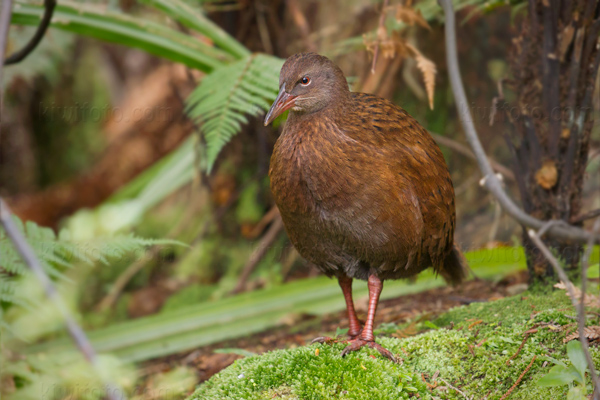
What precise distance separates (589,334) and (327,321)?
82.1 inches

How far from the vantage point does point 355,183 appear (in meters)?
2.56

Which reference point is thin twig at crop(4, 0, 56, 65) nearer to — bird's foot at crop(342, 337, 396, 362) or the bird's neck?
the bird's neck

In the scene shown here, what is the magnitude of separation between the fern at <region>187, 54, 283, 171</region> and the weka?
0.59m

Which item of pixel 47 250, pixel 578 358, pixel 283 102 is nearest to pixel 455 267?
pixel 578 358

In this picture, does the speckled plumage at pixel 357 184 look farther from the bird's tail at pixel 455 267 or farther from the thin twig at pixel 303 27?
the thin twig at pixel 303 27

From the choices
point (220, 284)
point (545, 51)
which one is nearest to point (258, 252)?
point (220, 284)

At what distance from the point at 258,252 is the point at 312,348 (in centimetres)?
225

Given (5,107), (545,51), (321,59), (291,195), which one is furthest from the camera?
(5,107)

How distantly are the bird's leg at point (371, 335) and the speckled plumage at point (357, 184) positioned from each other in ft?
0.19

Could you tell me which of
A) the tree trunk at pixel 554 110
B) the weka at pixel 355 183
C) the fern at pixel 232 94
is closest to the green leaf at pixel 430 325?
the weka at pixel 355 183

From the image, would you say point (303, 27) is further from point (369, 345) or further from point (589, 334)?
point (589, 334)

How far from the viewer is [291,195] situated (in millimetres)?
→ 2641

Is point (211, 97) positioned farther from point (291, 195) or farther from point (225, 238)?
point (225, 238)

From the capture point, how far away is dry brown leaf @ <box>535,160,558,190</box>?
123 inches
